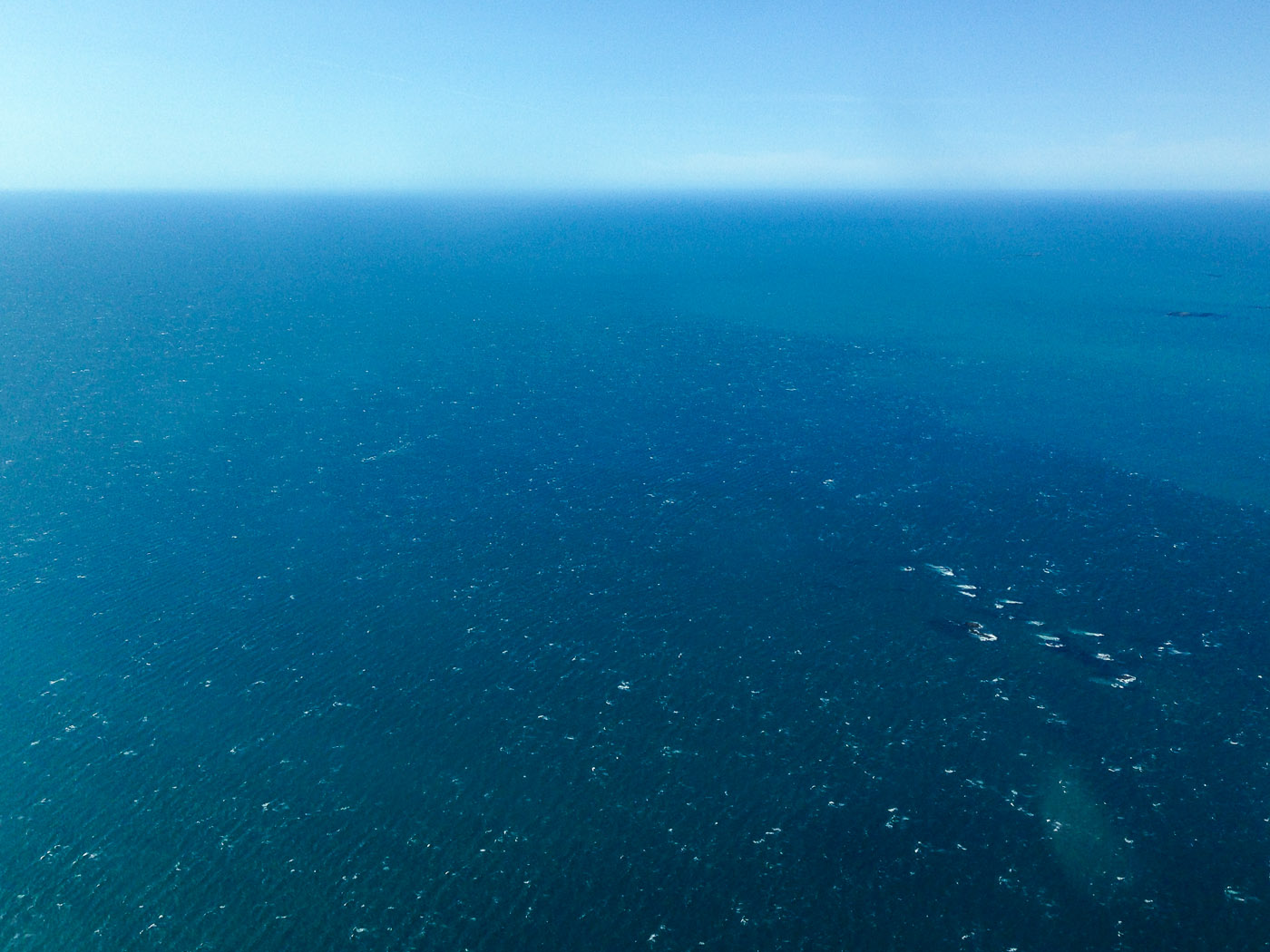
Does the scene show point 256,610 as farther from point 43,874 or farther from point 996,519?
point 996,519

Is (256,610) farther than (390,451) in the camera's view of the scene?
No

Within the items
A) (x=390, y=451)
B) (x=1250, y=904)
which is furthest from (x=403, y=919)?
(x=390, y=451)

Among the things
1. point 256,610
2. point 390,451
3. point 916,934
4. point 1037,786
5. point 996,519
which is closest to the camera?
point 916,934

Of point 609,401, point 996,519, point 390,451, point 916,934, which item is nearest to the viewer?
point 916,934

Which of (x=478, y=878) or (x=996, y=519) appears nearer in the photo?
(x=478, y=878)

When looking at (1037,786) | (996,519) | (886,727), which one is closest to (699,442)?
(996,519)

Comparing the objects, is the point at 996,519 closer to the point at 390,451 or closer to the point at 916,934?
the point at 916,934

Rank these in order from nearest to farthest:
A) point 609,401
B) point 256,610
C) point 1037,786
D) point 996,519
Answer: point 1037,786 < point 256,610 < point 996,519 < point 609,401

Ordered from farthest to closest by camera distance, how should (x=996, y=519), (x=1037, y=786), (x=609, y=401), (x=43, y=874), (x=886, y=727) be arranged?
(x=609, y=401) → (x=996, y=519) → (x=886, y=727) → (x=1037, y=786) → (x=43, y=874)

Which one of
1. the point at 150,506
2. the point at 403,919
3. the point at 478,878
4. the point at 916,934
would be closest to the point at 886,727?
the point at 916,934
